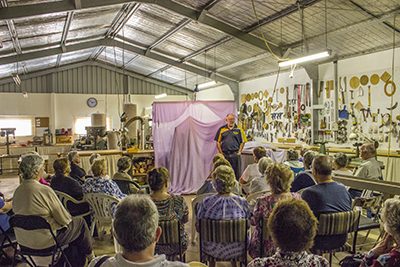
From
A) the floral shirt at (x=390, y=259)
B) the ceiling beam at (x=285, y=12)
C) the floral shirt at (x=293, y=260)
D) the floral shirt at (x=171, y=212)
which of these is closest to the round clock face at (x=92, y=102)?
the ceiling beam at (x=285, y=12)

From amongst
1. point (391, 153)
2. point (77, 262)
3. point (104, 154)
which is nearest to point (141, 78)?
point (104, 154)

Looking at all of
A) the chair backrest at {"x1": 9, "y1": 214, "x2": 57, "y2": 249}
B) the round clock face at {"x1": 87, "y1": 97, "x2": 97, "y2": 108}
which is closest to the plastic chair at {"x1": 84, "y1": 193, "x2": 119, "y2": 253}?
the chair backrest at {"x1": 9, "y1": 214, "x2": 57, "y2": 249}

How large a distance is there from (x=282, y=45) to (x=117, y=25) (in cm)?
542

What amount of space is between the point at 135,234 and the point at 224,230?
3.75ft

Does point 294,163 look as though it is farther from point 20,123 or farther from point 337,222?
point 20,123

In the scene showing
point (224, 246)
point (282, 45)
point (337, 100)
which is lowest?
point (224, 246)

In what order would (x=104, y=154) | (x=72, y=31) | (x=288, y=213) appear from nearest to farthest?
(x=288, y=213)
(x=104, y=154)
(x=72, y=31)

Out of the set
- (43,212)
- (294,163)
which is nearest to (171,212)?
(43,212)

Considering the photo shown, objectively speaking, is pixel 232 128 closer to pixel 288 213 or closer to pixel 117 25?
pixel 288 213

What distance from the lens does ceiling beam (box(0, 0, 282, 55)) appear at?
6.04 metres

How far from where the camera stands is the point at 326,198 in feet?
8.04

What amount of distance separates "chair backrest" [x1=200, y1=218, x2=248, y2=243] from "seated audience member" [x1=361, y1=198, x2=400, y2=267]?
0.84 m

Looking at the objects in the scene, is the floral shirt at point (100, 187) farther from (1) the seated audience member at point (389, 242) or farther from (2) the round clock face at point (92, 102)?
(2) the round clock face at point (92, 102)

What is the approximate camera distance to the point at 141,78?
16.0 meters
